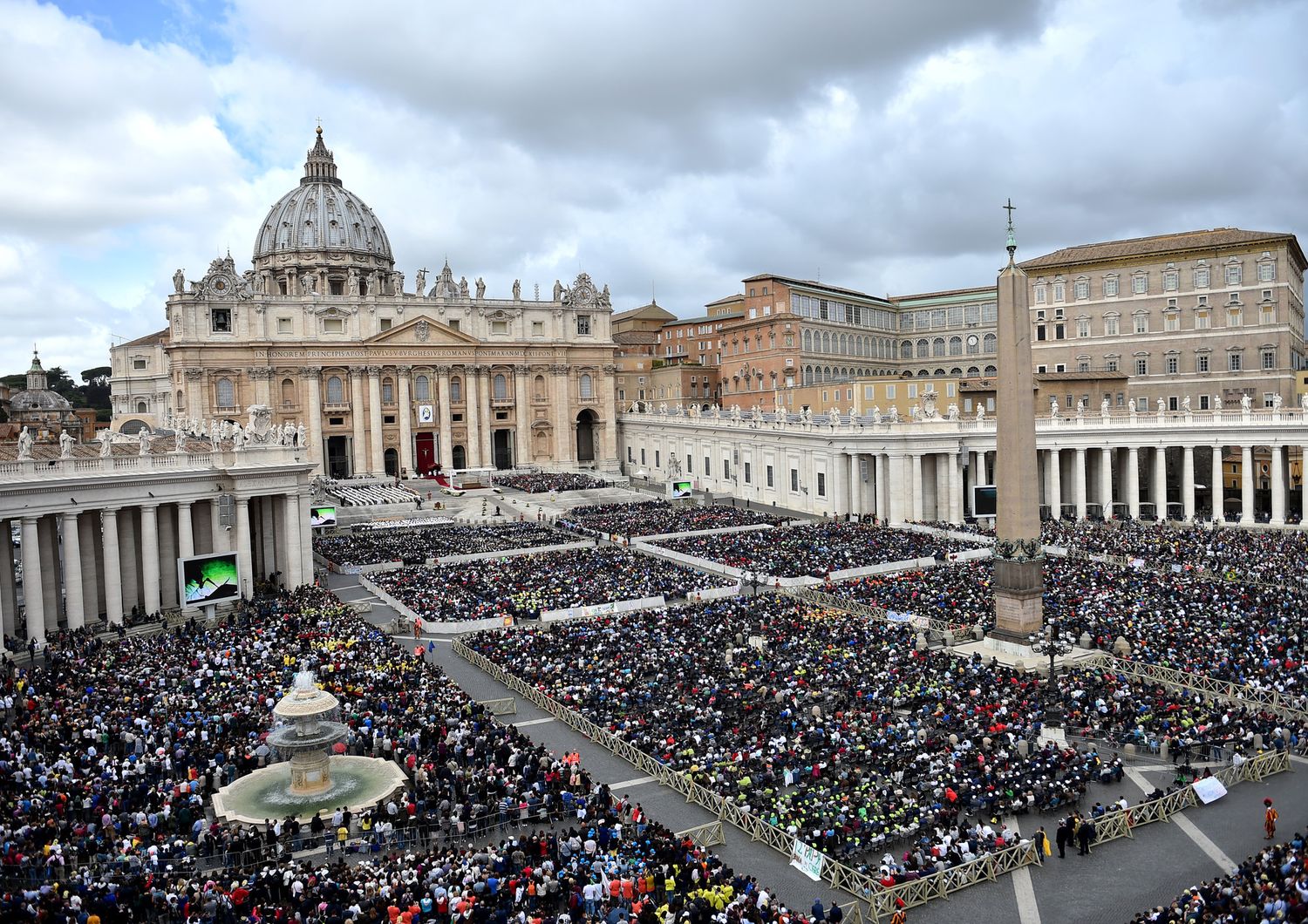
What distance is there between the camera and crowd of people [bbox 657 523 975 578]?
4436 cm

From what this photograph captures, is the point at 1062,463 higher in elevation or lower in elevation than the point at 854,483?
higher

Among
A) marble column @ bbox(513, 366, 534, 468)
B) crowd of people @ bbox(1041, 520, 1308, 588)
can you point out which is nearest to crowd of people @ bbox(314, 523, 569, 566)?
crowd of people @ bbox(1041, 520, 1308, 588)

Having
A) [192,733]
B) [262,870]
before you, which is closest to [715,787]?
[262,870]

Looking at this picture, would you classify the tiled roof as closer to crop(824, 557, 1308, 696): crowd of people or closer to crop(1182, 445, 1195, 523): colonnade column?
crop(1182, 445, 1195, 523): colonnade column

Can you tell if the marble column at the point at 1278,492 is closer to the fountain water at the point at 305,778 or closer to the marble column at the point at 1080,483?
the marble column at the point at 1080,483

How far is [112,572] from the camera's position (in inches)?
1510

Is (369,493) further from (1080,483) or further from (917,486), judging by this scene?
(1080,483)

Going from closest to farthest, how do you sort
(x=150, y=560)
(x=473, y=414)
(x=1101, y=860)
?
(x=1101, y=860), (x=150, y=560), (x=473, y=414)

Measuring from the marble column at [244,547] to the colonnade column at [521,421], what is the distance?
5930cm

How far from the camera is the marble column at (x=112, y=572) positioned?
38188 millimetres

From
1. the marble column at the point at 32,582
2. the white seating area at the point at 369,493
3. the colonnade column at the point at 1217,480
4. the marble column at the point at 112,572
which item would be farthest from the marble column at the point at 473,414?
the colonnade column at the point at 1217,480

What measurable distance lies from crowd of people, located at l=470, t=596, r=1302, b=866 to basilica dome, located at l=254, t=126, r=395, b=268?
9483cm

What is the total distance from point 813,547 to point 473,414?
57.9 meters

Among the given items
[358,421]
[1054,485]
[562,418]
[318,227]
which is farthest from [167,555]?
[318,227]
